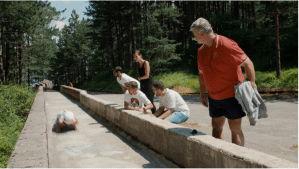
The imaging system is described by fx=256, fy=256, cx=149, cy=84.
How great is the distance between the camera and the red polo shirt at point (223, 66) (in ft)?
9.62

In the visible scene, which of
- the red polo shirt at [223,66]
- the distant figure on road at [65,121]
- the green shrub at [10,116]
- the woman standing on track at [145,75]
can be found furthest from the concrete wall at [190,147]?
the green shrub at [10,116]

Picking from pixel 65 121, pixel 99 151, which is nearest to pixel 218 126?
pixel 99 151

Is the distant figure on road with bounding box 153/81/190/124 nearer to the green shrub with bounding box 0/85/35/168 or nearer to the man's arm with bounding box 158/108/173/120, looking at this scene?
the man's arm with bounding box 158/108/173/120

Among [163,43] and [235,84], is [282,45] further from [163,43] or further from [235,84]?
[235,84]

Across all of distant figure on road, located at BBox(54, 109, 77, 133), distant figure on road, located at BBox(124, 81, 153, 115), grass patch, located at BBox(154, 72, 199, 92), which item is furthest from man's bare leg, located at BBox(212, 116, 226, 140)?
grass patch, located at BBox(154, 72, 199, 92)

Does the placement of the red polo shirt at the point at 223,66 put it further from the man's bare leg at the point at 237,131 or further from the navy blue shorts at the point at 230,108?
the man's bare leg at the point at 237,131

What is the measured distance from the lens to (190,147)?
132 inches

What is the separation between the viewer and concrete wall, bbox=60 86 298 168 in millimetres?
2391

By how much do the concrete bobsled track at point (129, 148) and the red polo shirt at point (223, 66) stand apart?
24.5 inches

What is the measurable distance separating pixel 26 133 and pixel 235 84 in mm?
4143

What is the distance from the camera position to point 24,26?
17547 mm

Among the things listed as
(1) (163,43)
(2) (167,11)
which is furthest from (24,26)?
(2) (167,11)

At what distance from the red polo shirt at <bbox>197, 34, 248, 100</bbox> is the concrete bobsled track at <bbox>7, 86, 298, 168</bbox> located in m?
0.62

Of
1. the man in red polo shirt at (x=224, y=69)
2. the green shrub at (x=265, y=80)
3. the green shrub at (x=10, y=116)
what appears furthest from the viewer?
the green shrub at (x=265, y=80)
